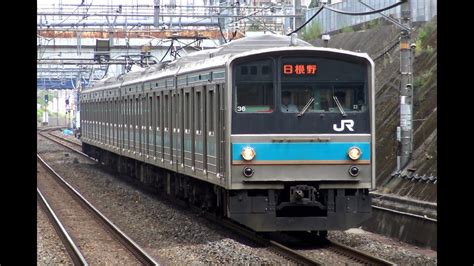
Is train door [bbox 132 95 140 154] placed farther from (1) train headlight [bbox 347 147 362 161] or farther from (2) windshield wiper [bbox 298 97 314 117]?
(1) train headlight [bbox 347 147 362 161]

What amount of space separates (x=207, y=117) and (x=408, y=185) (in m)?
5.51

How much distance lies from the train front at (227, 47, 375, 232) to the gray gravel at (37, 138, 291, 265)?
2.26 ft

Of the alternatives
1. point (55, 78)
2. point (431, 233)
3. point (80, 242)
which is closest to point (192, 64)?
point (80, 242)

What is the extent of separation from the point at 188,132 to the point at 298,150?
356cm

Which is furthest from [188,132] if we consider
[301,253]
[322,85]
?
[301,253]

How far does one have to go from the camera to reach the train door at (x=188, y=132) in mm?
15281

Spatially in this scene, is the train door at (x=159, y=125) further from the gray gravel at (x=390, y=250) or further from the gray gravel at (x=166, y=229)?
the gray gravel at (x=390, y=250)

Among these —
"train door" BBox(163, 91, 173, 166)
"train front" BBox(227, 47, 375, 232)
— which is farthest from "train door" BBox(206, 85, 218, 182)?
"train door" BBox(163, 91, 173, 166)

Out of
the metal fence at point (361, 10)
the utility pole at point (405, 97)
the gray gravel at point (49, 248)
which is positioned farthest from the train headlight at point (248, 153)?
the metal fence at point (361, 10)

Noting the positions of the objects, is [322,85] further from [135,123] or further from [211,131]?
[135,123]

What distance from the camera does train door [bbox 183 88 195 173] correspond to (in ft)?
50.1

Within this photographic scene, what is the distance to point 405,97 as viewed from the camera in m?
18.5

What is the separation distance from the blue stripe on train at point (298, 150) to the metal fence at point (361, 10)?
13109mm
